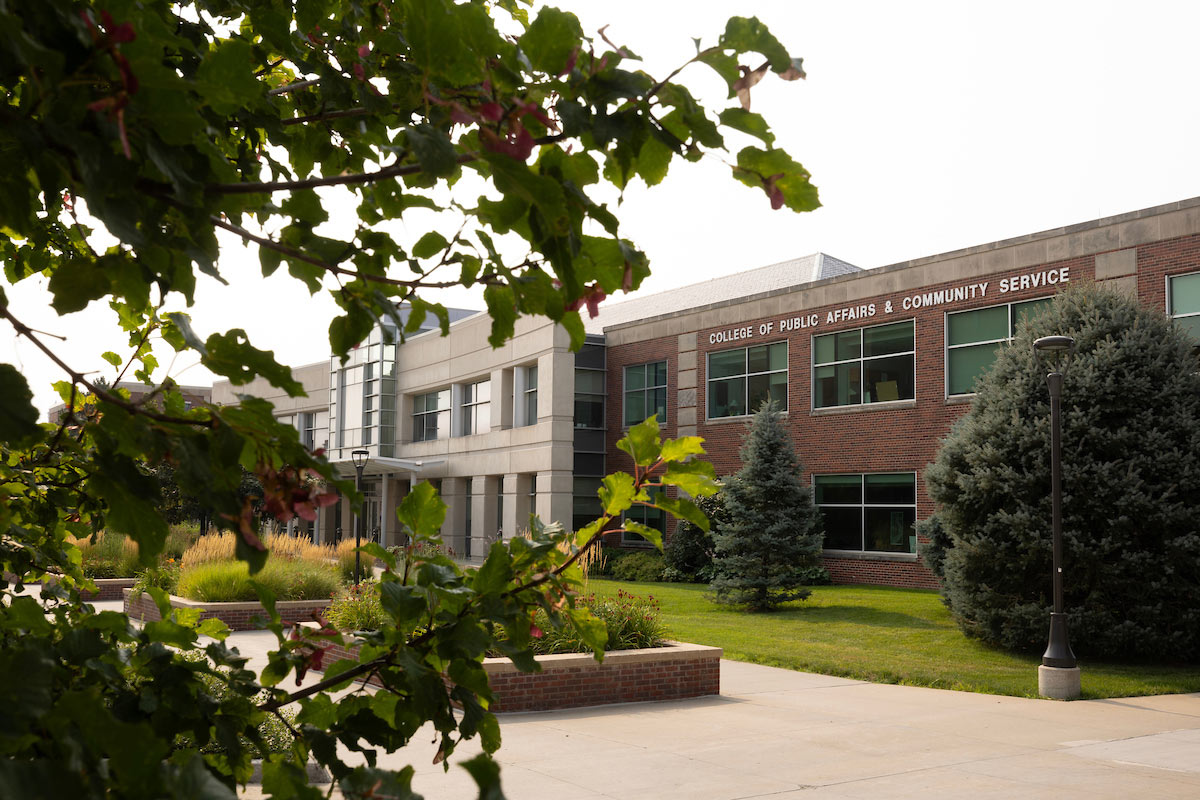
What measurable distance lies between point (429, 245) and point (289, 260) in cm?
26

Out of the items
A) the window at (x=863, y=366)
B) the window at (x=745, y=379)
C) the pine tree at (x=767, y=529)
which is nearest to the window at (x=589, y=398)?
the window at (x=745, y=379)

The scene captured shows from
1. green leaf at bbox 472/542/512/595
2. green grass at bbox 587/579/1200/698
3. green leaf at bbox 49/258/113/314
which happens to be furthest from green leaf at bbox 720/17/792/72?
green grass at bbox 587/579/1200/698

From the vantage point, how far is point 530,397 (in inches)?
1497

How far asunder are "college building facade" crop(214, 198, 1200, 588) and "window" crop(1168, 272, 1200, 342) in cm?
4

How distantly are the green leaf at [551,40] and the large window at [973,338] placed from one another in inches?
936

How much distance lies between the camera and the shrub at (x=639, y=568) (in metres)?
30.5

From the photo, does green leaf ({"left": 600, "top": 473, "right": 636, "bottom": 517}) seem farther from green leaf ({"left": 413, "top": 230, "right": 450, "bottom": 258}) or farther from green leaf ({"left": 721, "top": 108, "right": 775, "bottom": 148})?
green leaf ({"left": 721, "top": 108, "right": 775, "bottom": 148})

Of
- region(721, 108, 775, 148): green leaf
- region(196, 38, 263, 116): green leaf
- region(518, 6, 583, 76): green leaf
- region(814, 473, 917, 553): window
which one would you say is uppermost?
region(518, 6, 583, 76): green leaf

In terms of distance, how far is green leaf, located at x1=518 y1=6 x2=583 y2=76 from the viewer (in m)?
1.60

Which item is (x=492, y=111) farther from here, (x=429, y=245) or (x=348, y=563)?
(x=348, y=563)

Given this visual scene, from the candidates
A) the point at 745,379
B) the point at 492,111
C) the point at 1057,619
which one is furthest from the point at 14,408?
the point at 745,379

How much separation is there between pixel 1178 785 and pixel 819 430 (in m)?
21.3

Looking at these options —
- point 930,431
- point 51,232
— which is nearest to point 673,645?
point 51,232

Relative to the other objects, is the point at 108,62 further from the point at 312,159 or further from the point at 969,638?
the point at 969,638
